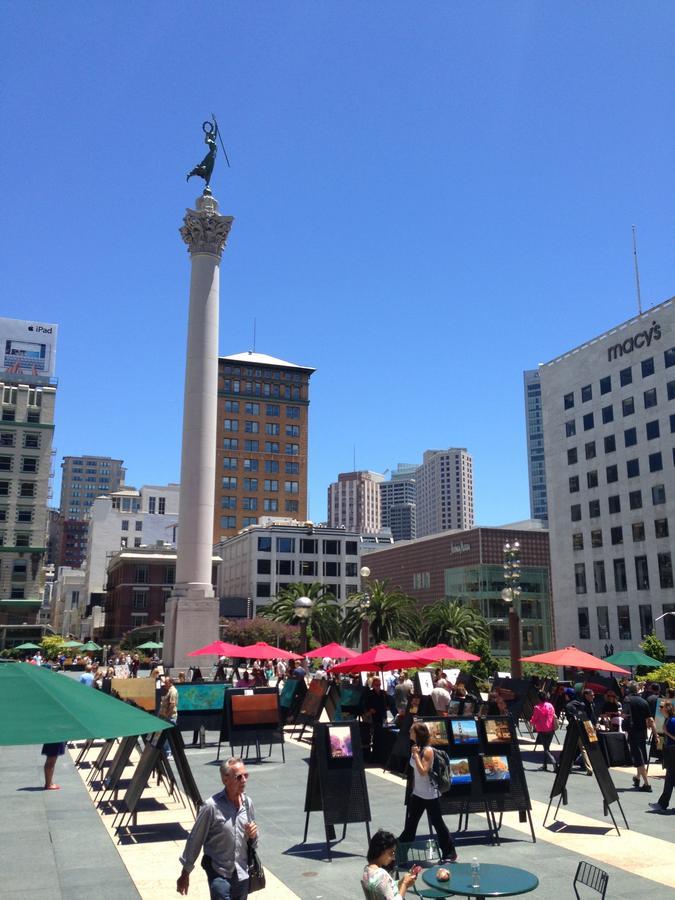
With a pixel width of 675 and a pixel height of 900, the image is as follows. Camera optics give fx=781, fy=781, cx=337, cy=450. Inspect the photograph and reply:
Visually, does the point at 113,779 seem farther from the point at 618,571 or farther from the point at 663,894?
the point at 618,571

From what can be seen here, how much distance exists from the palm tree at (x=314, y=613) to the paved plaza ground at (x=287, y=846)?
5459cm

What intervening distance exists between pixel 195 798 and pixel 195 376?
42752 mm

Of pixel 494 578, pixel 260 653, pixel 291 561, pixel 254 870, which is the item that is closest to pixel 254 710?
pixel 260 653

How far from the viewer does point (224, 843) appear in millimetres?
7496

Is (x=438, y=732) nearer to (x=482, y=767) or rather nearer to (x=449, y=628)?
(x=482, y=767)

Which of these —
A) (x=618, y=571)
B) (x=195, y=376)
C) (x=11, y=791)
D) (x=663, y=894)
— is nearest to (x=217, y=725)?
(x=11, y=791)

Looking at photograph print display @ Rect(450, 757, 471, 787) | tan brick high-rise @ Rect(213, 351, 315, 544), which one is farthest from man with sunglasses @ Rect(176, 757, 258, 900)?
tan brick high-rise @ Rect(213, 351, 315, 544)

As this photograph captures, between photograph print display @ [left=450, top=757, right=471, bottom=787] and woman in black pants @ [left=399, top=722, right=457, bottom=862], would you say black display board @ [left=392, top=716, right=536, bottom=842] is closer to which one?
photograph print display @ [left=450, top=757, right=471, bottom=787]

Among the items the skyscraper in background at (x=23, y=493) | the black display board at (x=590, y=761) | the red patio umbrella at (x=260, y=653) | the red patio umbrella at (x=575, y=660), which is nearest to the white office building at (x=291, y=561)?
the skyscraper in background at (x=23, y=493)

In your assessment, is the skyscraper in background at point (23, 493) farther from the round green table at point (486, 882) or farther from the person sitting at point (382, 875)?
the person sitting at point (382, 875)

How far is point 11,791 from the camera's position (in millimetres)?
16625

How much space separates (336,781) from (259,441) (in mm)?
120275

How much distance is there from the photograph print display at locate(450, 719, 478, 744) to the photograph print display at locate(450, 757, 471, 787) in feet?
1.08

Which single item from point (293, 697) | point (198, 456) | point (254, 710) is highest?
point (198, 456)
